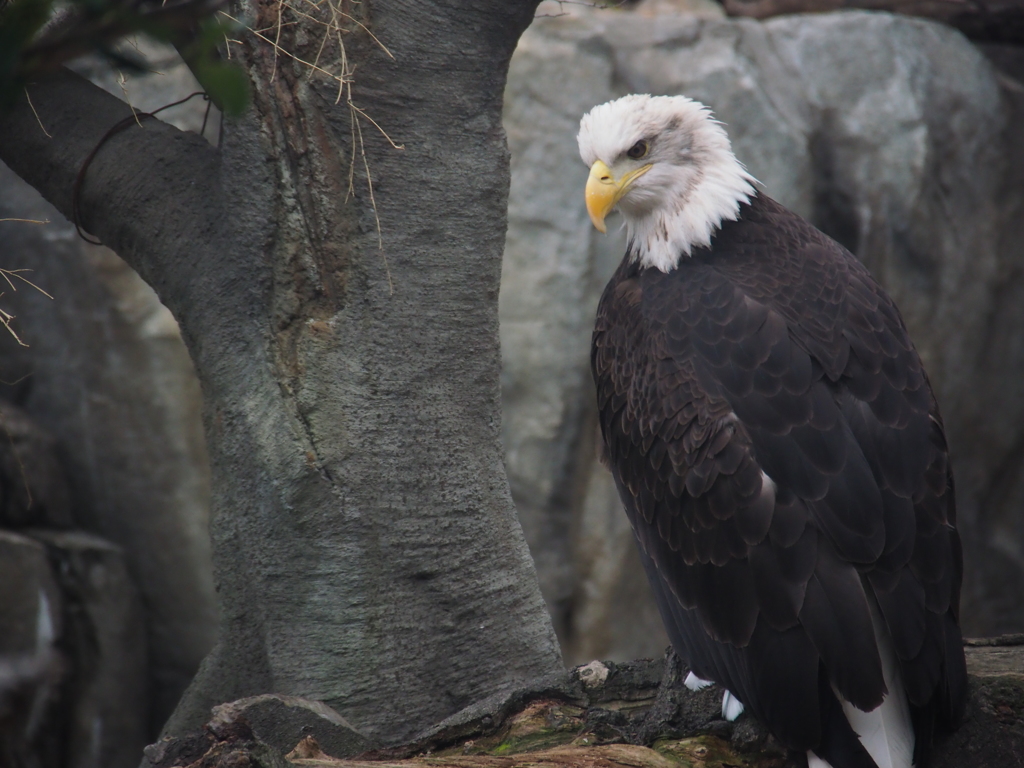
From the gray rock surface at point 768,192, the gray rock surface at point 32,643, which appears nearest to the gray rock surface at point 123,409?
the gray rock surface at point 32,643

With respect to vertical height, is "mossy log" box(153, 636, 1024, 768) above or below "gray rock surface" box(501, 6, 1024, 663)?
below

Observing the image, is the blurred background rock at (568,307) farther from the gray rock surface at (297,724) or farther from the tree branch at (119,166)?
the gray rock surface at (297,724)

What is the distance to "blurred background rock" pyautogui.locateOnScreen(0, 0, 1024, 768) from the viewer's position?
5902 millimetres

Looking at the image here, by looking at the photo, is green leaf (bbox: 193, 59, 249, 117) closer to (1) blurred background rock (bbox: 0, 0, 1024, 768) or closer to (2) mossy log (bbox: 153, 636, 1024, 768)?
(2) mossy log (bbox: 153, 636, 1024, 768)

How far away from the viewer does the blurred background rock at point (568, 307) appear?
590 centimetres

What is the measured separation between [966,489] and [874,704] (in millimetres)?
5097

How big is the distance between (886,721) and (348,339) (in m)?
1.71

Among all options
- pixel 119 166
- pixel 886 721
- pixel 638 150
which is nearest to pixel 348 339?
pixel 119 166

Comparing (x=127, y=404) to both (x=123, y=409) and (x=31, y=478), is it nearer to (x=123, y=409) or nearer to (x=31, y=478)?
(x=123, y=409)

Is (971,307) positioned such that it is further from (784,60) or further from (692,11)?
(692,11)

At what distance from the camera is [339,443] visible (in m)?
2.80

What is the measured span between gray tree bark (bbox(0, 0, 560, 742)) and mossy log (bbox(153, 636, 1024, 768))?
369 mm

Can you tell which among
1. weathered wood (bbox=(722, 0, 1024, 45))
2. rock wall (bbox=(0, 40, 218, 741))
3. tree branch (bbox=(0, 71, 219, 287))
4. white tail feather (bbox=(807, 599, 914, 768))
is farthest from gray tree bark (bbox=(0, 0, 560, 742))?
weathered wood (bbox=(722, 0, 1024, 45))

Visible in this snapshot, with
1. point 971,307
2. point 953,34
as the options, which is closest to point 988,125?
point 953,34
